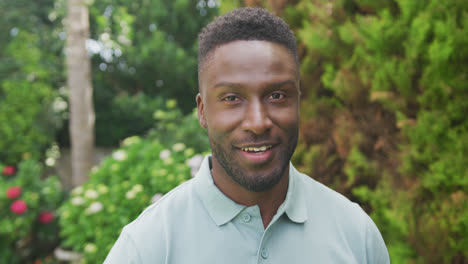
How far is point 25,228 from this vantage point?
536 cm

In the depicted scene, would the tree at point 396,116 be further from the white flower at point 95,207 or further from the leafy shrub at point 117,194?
the white flower at point 95,207

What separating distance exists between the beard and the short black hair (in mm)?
339

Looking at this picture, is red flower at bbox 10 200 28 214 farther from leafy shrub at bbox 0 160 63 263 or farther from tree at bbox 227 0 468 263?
tree at bbox 227 0 468 263

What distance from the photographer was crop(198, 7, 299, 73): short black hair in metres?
1.31

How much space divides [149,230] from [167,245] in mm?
88

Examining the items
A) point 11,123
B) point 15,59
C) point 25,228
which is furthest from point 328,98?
point 15,59

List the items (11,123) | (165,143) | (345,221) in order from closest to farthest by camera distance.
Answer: (345,221) → (165,143) → (11,123)

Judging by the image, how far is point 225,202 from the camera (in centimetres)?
138

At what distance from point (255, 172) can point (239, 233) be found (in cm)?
23

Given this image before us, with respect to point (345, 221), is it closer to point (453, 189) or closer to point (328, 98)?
point (453, 189)

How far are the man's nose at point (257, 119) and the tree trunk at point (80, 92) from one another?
5.86 m

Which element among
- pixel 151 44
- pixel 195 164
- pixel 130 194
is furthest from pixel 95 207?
pixel 151 44

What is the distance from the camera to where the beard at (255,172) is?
4.34 ft

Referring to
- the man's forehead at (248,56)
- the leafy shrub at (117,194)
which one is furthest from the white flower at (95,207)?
the man's forehead at (248,56)
